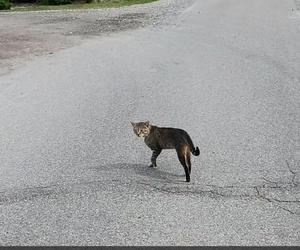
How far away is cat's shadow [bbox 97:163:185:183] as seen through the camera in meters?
6.76

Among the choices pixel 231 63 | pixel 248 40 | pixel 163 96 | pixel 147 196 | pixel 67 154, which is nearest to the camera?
pixel 147 196

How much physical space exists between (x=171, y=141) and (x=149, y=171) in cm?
55

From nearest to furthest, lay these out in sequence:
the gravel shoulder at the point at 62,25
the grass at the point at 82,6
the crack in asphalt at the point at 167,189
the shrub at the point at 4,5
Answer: the crack in asphalt at the point at 167,189, the gravel shoulder at the point at 62,25, the grass at the point at 82,6, the shrub at the point at 4,5

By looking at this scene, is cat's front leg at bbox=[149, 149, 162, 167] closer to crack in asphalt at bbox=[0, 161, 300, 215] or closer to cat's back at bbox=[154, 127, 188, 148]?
cat's back at bbox=[154, 127, 188, 148]

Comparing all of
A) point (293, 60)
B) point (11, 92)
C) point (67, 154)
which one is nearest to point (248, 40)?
point (293, 60)

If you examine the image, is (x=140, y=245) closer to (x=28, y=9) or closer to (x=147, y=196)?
(x=147, y=196)

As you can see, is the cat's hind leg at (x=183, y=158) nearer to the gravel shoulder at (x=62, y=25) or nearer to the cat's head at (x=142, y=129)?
the cat's head at (x=142, y=129)

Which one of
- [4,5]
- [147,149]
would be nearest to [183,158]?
[147,149]

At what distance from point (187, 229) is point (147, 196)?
33.1 inches

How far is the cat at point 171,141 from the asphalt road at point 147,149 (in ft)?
0.78

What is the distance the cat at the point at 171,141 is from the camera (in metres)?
6.59

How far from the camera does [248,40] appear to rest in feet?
56.2

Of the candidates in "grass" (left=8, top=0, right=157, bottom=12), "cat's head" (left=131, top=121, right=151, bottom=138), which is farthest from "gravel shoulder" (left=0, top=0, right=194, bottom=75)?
"cat's head" (left=131, top=121, right=151, bottom=138)

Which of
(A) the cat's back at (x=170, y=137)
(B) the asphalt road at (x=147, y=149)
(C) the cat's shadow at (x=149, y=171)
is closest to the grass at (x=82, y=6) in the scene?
(B) the asphalt road at (x=147, y=149)
